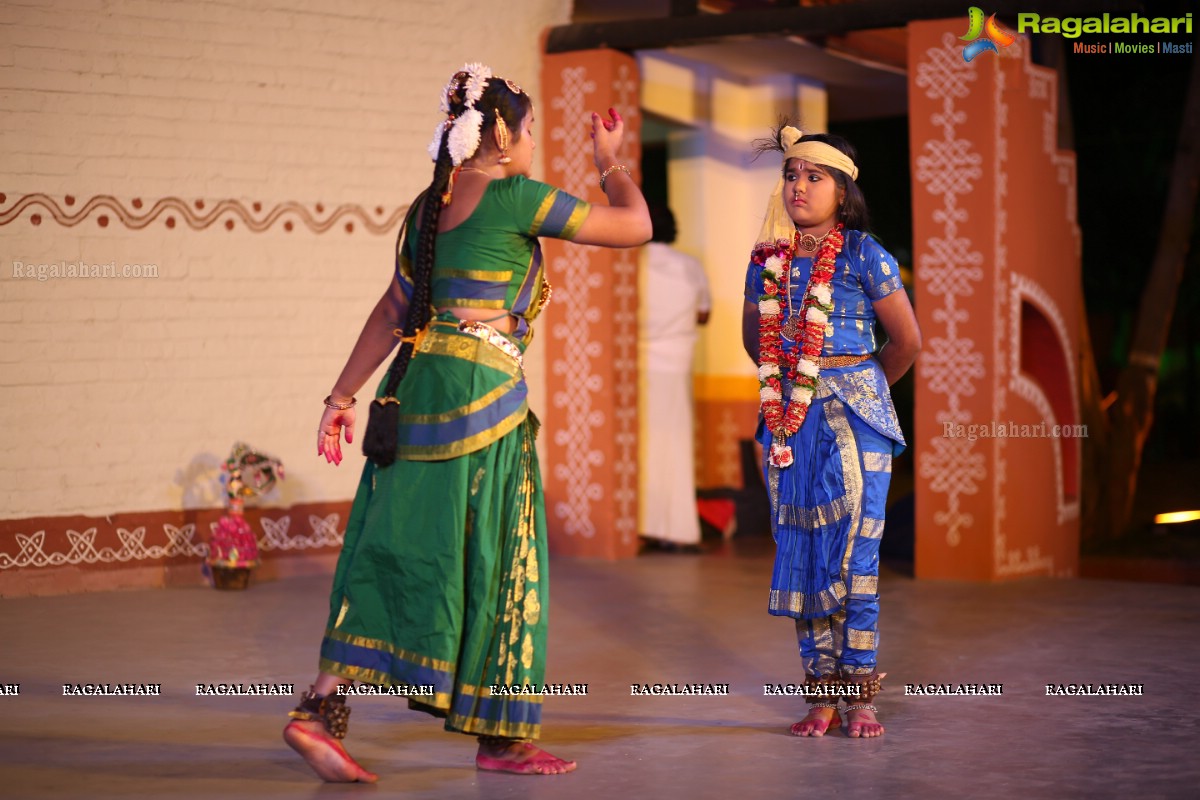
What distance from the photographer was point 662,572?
8.16 metres

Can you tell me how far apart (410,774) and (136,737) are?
3.02 feet

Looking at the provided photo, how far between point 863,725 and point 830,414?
91 cm

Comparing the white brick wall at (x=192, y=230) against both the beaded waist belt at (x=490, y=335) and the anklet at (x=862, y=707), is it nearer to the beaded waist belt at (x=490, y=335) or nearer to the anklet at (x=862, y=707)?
the beaded waist belt at (x=490, y=335)

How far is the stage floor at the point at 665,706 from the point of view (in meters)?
3.96

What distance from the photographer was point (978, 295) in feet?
24.7

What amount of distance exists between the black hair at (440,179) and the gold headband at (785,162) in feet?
3.20

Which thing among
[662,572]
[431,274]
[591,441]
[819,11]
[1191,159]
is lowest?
[662,572]

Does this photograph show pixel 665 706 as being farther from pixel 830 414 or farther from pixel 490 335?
pixel 490 335

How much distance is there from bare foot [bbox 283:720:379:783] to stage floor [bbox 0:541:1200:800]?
50mm

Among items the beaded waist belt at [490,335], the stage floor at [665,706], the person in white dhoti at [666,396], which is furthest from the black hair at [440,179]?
the person in white dhoti at [666,396]

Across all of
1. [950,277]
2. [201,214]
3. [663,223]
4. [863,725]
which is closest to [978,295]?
[950,277]

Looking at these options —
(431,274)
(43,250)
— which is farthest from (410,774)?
(43,250)

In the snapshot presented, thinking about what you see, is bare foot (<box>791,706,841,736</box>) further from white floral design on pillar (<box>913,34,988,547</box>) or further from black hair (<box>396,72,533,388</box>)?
white floral design on pillar (<box>913,34,988,547</box>)

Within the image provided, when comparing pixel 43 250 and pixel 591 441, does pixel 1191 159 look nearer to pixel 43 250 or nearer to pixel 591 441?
pixel 591 441
